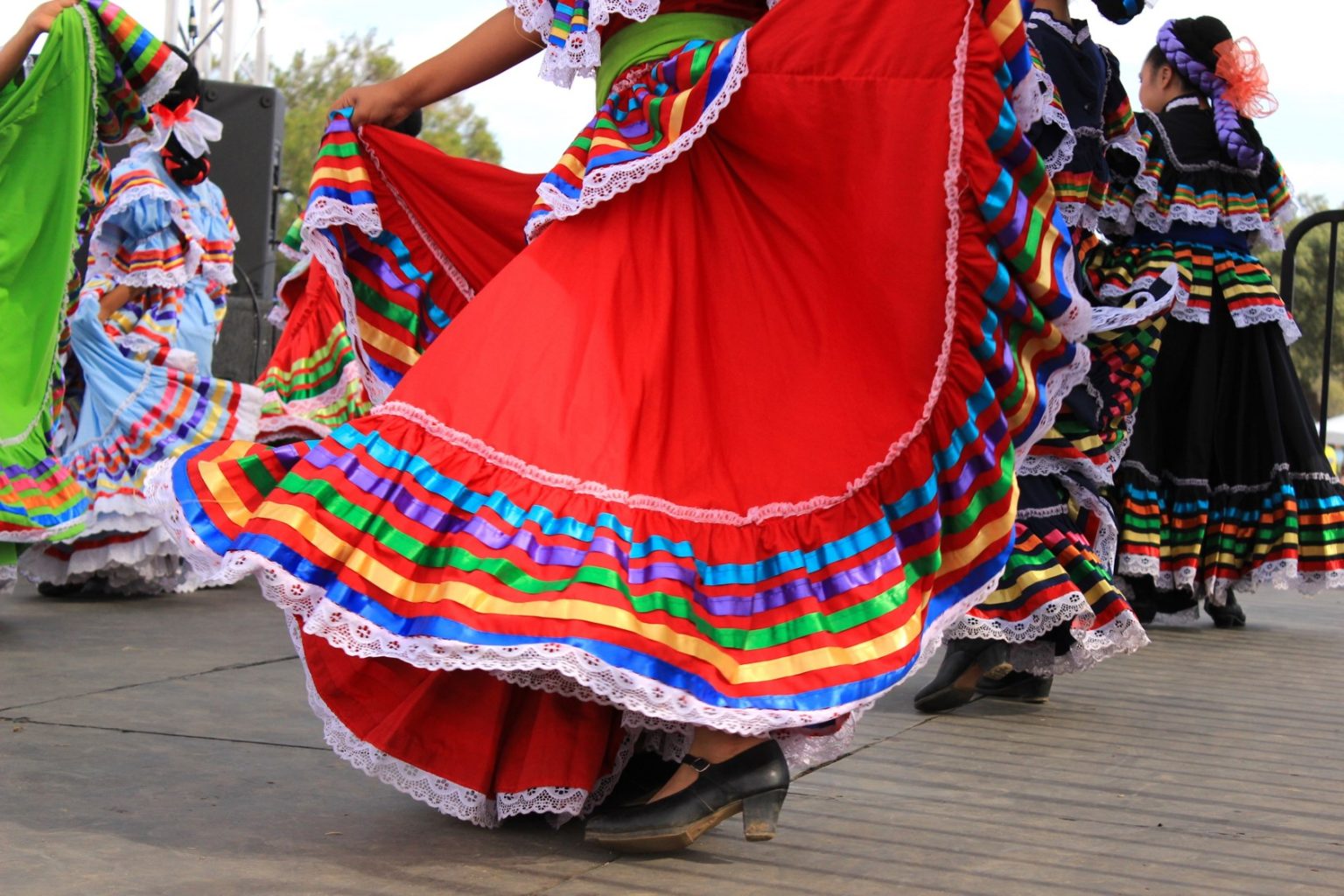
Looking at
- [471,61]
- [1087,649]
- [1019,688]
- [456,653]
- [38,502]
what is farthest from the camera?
[38,502]

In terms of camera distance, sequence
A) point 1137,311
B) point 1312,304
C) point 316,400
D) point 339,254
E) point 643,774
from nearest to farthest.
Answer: point 643,774, point 339,254, point 1137,311, point 316,400, point 1312,304

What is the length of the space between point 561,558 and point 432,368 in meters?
0.42

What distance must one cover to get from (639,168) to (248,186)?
30.7 feet

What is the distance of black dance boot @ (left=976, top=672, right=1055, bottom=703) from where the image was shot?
14.4ft

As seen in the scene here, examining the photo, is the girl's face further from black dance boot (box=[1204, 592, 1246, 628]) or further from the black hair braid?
the black hair braid

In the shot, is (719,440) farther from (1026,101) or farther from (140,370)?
(140,370)

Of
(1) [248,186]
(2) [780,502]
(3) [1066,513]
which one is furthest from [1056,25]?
(1) [248,186]

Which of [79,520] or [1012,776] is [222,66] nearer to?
[79,520]

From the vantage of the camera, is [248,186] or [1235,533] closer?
[1235,533]

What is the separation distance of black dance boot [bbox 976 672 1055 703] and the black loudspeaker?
7.96 m

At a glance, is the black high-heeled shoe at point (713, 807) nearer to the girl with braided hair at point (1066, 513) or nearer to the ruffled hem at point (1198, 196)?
the girl with braided hair at point (1066, 513)

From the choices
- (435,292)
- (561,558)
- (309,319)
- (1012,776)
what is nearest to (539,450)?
(561,558)

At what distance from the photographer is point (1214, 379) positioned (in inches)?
259

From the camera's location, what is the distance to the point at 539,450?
2547mm
